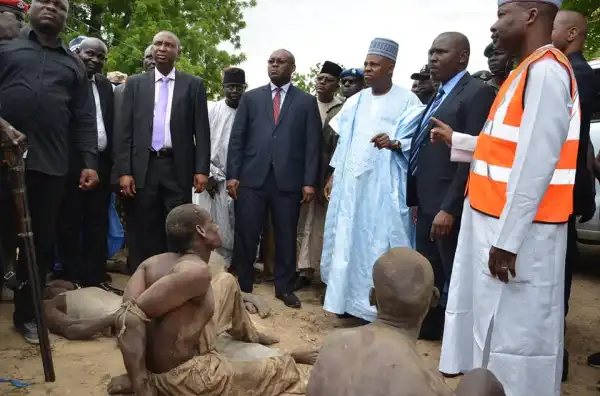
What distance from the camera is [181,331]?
2910mm

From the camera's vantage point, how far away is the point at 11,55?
383 centimetres

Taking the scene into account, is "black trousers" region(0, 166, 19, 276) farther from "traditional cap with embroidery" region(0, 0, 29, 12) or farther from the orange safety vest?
the orange safety vest

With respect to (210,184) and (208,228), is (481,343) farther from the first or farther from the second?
(210,184)

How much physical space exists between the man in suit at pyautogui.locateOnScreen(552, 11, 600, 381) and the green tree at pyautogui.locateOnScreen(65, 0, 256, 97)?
15.8 meters

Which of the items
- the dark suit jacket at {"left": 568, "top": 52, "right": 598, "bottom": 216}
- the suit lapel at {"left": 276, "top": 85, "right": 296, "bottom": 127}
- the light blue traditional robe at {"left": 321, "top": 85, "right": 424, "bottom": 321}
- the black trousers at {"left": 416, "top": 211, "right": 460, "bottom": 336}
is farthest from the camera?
the suit lapel at {"left": 276, "top": 85, "right": 296, "bottom": 127}

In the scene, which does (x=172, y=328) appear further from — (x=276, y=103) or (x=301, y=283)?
(x=301, y=283)

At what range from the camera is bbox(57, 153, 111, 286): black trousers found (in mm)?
5012

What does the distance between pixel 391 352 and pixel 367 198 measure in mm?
3027

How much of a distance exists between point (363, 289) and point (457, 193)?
1.55 metres

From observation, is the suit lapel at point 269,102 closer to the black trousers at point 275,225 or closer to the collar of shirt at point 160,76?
the black trousers at point 275,225

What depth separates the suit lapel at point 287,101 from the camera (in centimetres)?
531

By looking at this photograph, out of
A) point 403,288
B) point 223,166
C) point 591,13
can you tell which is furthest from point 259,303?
point 591,13

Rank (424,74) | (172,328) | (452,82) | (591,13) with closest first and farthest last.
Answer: (172,328) < (452,82) < (424,74) < (591,13)

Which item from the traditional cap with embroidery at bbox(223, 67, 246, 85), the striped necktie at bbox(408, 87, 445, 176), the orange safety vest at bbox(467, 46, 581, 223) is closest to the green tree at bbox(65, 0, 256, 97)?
the traditional cap with embroidery at bbox(223, 67, 246, 85)
